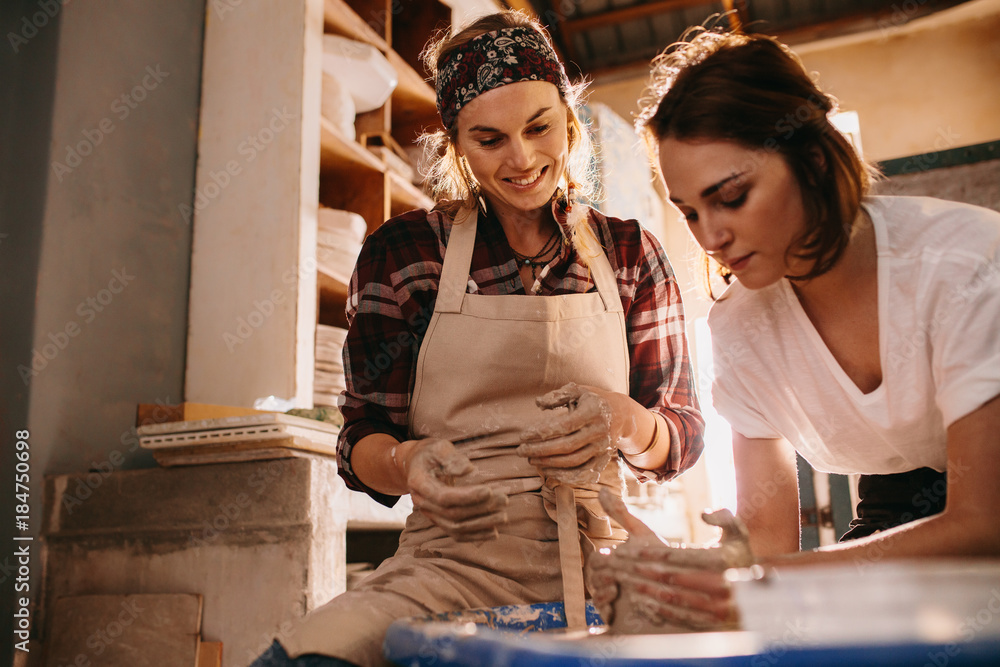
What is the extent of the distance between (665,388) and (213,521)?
1097 mm

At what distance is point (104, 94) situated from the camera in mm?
2188

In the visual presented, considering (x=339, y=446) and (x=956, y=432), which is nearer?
(x=956, y=432)

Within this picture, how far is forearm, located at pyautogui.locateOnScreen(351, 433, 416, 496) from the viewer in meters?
1.22

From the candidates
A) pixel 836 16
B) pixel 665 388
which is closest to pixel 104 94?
pixel 665 388

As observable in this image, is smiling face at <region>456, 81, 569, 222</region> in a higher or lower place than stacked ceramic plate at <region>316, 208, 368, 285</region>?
lower

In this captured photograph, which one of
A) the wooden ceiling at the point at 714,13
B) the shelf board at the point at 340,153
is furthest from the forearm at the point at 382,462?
the wooden ceiling at the point at 714,13

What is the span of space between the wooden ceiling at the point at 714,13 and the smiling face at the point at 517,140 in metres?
3.87

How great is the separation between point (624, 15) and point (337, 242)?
11.9 ft

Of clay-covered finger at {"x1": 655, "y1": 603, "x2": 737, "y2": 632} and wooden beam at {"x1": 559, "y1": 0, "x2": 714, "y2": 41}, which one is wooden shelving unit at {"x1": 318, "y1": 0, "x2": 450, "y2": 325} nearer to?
clay-covered finger at {"x1": 655, "y1": 603, "x2": 737, "y2": 632}

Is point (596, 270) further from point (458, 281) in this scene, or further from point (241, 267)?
point (241, 267)

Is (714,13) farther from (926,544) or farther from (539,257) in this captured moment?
(926,544)

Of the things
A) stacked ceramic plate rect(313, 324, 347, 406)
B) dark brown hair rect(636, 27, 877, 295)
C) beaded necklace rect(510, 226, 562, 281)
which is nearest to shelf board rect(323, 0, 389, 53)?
stacked ceramic plate rect(313, 324, 347, 406)

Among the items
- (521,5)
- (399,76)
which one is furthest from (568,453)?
(521,5)

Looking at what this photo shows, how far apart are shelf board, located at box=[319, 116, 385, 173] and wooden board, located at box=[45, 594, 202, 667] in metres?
1.50
